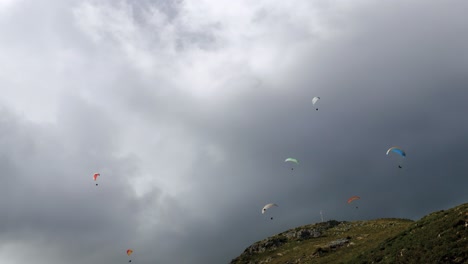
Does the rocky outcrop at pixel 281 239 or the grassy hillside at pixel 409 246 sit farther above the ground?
the rocky outcrop at pixel 281 239

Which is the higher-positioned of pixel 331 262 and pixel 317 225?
pixel 317 225

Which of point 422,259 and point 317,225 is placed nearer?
point 422,259

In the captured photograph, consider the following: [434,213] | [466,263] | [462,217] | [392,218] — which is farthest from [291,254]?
[466,263]

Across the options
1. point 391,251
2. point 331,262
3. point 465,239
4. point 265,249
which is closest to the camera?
point 465,239

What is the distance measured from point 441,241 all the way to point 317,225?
75.3 m

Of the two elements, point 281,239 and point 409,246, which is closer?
point 409,246

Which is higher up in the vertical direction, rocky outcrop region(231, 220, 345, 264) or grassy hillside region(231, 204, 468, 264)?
rocky outcrop region(231, 220, 345, 264)

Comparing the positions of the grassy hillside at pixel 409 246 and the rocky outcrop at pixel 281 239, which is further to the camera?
the rocky outcrop at pixel 281 239

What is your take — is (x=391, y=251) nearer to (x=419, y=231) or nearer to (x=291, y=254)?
(x=419, y=231)

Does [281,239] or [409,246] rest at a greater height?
[281,239]

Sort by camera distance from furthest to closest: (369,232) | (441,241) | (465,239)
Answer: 1. (369,232)
2. (441,241)
3. (465,239)

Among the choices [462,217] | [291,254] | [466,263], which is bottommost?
[466,263]

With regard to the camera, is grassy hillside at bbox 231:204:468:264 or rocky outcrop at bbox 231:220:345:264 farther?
rocky outcrop at bbox 231:220:345:264

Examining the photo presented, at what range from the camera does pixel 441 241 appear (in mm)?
42781
